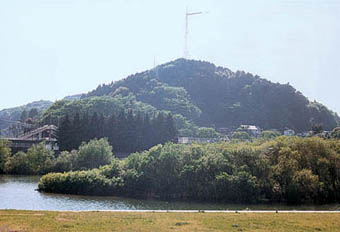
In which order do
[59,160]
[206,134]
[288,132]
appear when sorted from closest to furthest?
[59,160] < [206,134] < [288,132]

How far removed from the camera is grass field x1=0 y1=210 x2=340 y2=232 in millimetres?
22391

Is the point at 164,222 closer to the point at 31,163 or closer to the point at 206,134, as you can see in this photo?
the point at 31,163

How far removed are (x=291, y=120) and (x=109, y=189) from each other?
13943cm

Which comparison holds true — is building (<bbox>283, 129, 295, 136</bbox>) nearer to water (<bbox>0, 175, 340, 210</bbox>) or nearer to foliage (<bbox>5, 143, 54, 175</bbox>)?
foliage (<bbox>5, 143, 54, 175</bbox>)

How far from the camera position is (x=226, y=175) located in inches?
2023

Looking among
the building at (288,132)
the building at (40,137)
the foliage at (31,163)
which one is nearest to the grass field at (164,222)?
the foliage at (31,163)

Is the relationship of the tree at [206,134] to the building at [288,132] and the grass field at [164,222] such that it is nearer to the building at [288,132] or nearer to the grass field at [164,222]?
the building at [288,132]

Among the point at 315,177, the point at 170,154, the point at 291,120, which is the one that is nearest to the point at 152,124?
the point at 170,154

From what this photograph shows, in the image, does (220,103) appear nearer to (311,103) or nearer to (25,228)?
(311,103)

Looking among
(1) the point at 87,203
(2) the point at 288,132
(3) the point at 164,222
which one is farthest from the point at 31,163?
(2) the point at 288,132

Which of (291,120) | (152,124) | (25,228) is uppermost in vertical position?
(291,120)

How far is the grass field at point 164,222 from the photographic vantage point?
22391 millimetres

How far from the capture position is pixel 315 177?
1989 inches

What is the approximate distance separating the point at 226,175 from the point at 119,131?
53.2 m
